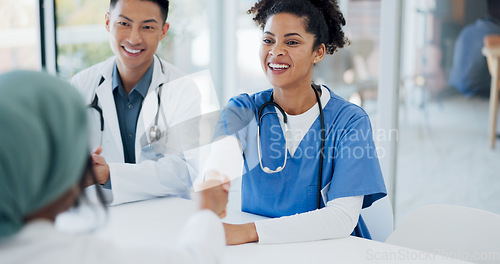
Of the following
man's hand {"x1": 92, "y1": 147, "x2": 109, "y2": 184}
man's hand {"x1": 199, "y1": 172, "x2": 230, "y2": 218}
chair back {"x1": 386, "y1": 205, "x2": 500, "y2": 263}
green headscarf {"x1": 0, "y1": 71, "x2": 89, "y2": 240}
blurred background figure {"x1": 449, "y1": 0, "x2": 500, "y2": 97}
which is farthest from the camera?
blurred background figure {"x1": 449, "y1": 0, "x2": 500, "y2": 97}

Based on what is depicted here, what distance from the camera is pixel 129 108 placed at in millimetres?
1723

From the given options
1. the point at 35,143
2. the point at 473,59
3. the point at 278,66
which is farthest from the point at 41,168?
the point at 473,59

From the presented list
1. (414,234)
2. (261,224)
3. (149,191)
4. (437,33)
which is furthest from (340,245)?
(437,33)

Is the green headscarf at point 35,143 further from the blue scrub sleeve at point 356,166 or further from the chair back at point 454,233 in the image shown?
the chair back at point 454,233

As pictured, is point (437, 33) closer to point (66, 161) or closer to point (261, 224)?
point (261, 224)

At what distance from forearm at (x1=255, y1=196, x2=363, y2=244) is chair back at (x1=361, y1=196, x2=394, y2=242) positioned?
283 millimetres

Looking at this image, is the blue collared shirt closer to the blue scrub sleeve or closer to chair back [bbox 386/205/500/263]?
the blue scrub sleeve

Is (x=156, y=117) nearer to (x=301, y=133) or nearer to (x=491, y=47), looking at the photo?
(x=301, y=133)

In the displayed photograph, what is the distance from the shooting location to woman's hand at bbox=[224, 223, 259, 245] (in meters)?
1.12

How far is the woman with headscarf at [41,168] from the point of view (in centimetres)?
53

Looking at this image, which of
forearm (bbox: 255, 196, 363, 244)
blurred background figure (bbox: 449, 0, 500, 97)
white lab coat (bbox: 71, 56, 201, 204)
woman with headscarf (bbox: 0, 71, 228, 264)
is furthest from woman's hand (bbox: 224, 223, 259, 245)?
blurred background figure (bbox: 449, 0, 500, 97)

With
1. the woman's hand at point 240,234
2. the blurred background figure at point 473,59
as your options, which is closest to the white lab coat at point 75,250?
the woman's hand at point 240,234

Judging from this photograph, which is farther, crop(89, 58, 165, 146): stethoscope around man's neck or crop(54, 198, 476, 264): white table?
crop(89, 58, 165, 146): stethoscope around man's neck

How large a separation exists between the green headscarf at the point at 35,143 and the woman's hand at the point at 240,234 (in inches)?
23.4
